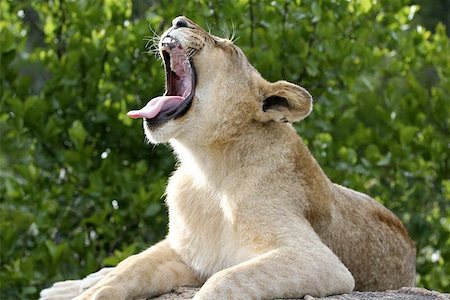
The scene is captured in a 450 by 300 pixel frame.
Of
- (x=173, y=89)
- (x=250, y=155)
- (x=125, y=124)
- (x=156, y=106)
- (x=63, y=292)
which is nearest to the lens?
(x=156, y=106)

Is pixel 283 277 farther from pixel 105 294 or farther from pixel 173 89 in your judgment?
pixel 173 89

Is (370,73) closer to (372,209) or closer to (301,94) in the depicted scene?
(372,209)

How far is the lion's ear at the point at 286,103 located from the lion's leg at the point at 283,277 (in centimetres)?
71

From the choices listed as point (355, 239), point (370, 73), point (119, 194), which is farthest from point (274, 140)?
point (370, 73)

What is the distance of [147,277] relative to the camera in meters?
5.86

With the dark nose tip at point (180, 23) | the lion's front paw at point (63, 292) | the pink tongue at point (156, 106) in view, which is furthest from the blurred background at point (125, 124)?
the pink tongue at point (156, 106)

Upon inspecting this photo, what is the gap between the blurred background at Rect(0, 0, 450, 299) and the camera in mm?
8633

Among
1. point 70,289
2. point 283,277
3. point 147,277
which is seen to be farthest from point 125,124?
point 283,277

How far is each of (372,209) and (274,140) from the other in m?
0.88

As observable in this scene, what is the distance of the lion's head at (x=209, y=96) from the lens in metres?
5.89

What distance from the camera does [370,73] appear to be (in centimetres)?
930

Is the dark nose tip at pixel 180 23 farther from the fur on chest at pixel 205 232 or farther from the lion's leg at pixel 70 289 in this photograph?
the lion's leg at pixel 70 289

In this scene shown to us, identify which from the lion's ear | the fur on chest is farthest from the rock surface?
the lion's ear

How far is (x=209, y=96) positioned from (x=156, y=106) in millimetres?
301
